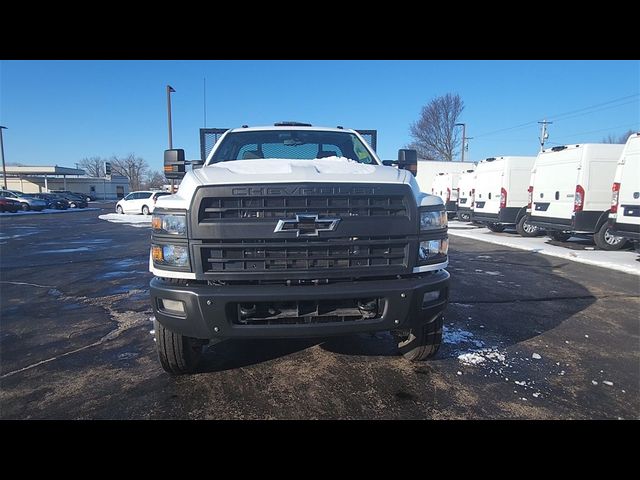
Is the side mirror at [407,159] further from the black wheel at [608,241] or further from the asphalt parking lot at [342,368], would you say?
the black wheel at [608,241]

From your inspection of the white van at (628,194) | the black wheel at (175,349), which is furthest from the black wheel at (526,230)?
the black wheel at (175,349)

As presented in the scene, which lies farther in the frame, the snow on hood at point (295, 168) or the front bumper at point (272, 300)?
the snow on hood at point (295, 168)

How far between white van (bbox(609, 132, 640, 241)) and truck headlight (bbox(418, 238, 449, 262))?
25.3ft

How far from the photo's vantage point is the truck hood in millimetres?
2596

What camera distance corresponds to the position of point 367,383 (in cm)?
286

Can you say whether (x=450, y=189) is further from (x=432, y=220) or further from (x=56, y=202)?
(x=56, y=202)

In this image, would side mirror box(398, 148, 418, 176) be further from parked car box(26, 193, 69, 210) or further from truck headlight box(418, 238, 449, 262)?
parked car box(26, 193, 69, 210)

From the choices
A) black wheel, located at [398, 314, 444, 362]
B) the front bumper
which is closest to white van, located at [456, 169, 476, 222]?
black wheel, located at [398, 314, 444, 362]

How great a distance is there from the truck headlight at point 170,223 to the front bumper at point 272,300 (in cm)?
38

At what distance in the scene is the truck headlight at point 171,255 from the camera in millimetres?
2529
